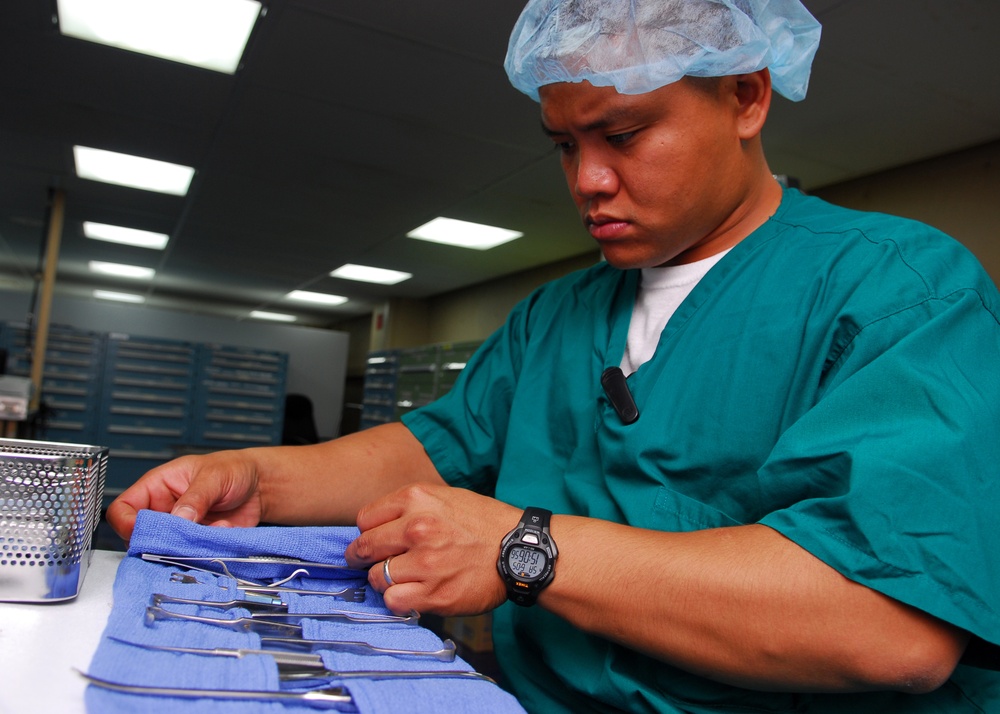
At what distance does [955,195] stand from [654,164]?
3016 millimetres

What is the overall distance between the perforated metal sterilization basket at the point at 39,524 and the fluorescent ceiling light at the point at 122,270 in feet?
26.1

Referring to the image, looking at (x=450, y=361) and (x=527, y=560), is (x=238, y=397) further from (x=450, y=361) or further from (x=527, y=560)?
(x=527, y=560)

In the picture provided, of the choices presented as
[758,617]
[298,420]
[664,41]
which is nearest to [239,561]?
[758,617]

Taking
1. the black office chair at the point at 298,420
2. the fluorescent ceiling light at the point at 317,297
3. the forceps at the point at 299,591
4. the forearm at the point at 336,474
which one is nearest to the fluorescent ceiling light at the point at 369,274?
the fluorescent ceiling light at the point at 317,297

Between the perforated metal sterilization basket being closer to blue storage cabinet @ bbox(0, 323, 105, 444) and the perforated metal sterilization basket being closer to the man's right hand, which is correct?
the man's right hand

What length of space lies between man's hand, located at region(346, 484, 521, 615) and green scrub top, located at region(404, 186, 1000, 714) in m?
0.17

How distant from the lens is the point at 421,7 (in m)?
2.45

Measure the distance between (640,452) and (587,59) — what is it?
0.44 m

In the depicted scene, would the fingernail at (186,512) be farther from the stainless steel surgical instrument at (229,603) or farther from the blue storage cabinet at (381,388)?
the blue storage cabinet at (381,388)

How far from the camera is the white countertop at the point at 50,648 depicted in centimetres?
40

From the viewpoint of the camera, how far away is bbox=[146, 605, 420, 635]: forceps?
21.1 inches

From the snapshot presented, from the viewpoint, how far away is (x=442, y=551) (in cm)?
64

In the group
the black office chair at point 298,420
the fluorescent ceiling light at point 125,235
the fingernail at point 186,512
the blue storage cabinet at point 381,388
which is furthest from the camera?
the black office chair at point 298,420

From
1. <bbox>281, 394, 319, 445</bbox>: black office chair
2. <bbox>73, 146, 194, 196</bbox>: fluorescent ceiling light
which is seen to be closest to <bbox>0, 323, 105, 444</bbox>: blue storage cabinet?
<bbox>281, 394, 319, 445</bbox>: black office chair
